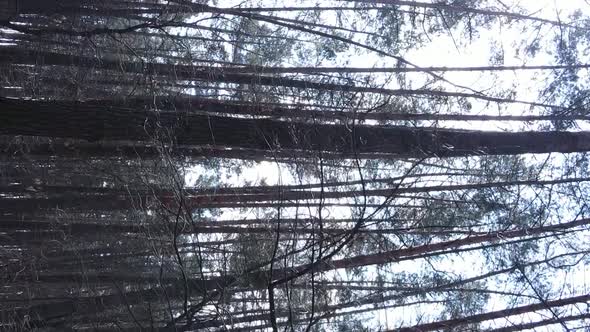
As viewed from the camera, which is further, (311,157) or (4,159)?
(4,159)

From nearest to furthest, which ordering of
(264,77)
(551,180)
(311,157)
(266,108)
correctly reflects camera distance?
1. (311,157)
2. (266,108)
3. (551,180)
4. (264,77)

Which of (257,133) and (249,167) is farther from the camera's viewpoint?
(249,167)

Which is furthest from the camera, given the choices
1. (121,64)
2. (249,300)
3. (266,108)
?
(121,64)

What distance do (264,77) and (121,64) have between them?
2.42 m

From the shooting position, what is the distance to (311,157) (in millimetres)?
6340

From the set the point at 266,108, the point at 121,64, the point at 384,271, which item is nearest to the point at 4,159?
the point at 121,64

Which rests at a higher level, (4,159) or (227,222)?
(4,159)

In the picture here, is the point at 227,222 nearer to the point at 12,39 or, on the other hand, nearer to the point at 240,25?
the point at 240,25

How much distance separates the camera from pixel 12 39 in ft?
40.6

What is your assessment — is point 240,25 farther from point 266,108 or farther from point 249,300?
point 249,300

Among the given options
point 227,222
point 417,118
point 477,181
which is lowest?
point 227,222

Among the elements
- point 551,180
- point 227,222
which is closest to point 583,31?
point 551,180

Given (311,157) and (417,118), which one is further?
(417,118)

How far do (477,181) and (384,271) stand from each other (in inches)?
84.1
